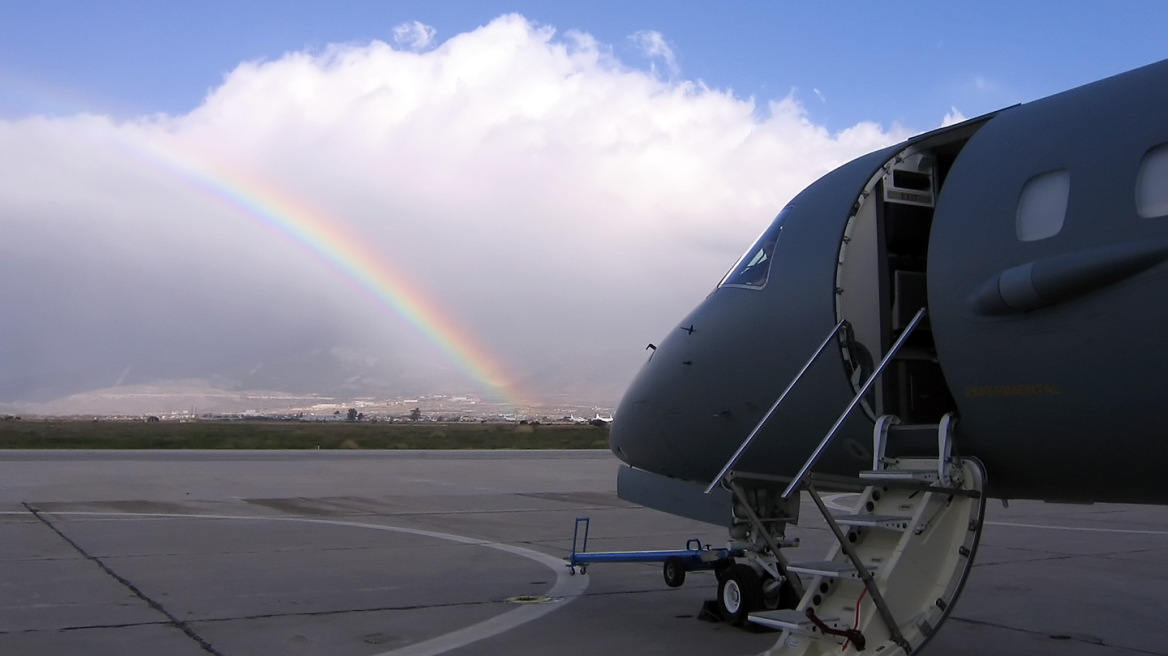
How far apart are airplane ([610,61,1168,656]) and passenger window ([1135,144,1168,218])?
13mm

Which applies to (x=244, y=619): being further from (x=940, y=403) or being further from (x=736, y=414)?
(x=940, y=403)

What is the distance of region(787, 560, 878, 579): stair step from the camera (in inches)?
255

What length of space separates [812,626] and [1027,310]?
2452 mm

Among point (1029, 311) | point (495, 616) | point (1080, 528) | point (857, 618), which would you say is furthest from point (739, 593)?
point (1080, 528)

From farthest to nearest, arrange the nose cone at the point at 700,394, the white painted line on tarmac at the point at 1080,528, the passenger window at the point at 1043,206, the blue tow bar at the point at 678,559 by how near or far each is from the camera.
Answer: the white painted line on tarmac at the point at 1080,528 → the blue tow bar at the point at 678,559 → the nose cone at the point at 700,394 → the passenger window at the point at 1043,206

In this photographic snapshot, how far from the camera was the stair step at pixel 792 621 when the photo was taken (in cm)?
650

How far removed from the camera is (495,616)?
34.3 feet

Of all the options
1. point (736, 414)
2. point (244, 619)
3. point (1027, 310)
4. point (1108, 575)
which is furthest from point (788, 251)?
point (1108, 575)

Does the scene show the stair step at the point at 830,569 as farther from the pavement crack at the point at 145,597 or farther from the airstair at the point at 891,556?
the pavement crack at the point at 145,597

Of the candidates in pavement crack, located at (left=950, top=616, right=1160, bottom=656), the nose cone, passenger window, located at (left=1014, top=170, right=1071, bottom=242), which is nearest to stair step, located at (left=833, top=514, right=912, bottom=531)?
the nose cone

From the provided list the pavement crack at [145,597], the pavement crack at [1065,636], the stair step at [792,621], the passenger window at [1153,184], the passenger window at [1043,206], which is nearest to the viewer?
the passenger window at [1153,184]

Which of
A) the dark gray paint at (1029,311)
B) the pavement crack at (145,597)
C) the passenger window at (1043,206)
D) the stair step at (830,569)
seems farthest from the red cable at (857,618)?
the pavement crack at (145,597)

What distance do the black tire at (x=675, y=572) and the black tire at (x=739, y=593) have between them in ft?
3.32

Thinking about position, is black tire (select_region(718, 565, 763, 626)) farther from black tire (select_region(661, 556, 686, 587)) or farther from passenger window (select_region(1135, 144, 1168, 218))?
passenger window (select_region(1135, 144, 1168, 218))
